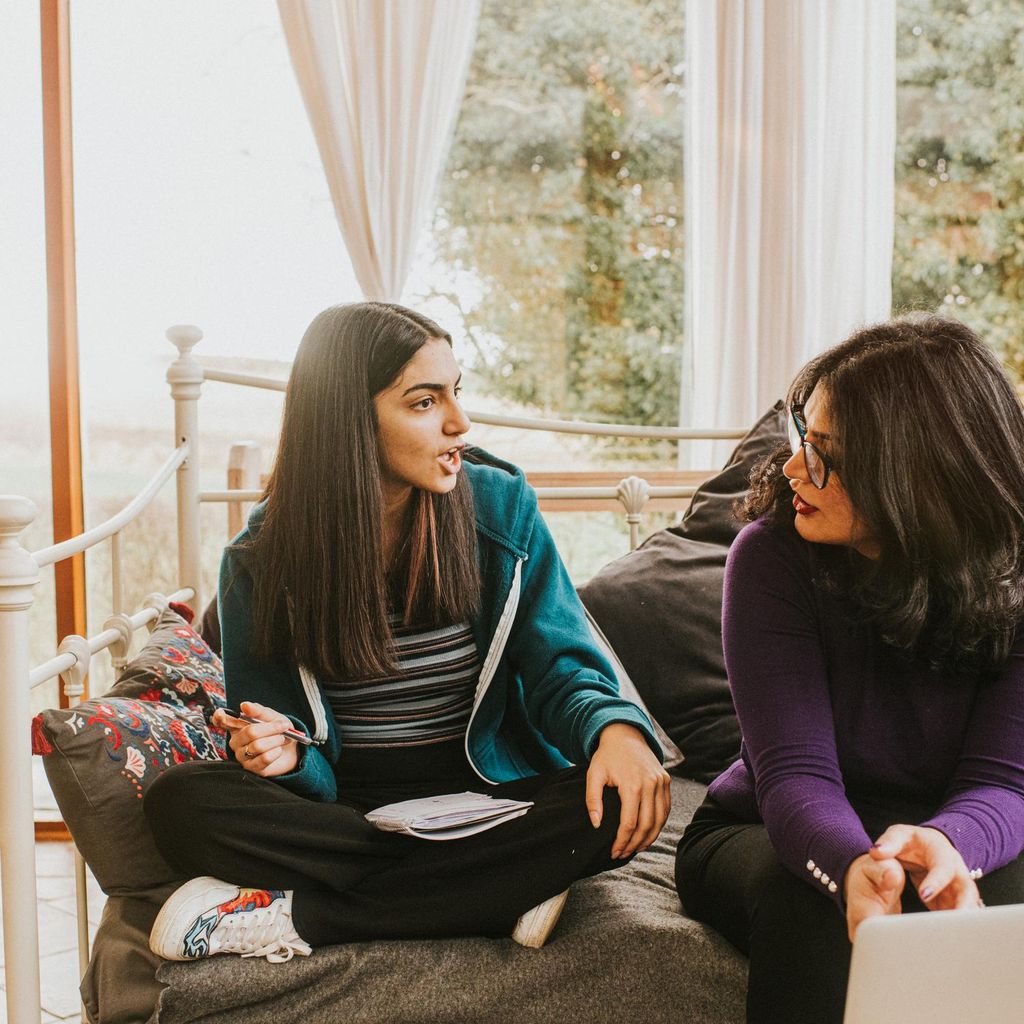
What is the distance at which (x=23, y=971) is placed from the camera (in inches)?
48.4

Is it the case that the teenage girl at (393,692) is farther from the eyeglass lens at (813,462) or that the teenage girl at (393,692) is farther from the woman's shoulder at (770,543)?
the eyeglass lens at (813,462)

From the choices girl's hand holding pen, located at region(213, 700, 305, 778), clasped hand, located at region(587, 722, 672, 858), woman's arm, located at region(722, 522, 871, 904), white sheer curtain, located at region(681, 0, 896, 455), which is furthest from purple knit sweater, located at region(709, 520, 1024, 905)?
white sheer curtain, located at region(681, 0, 896, 455)

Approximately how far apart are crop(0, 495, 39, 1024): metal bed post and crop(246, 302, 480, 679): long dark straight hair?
29cm

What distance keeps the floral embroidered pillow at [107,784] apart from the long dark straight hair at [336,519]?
19 cm

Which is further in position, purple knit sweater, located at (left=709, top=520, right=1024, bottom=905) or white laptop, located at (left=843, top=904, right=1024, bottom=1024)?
purple knit sweater, located at (left=709, top=520, right=1024, bottom=905)

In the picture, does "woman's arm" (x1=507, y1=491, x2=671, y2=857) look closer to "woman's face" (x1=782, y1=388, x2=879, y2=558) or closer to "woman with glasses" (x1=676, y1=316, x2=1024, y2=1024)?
"woman with glasses" (x1=676, y1=316, x2=1024, y2=1024)

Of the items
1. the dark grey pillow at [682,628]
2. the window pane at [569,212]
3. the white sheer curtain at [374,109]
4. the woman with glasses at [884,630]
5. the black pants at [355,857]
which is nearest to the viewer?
the woman with glasses at [884,630]

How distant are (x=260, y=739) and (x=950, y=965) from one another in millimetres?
817

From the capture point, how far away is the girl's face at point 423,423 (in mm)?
1424

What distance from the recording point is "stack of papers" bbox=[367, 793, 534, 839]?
1263 millimetres

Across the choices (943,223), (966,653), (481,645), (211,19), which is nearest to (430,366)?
(481,645)

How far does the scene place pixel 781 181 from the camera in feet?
9.19

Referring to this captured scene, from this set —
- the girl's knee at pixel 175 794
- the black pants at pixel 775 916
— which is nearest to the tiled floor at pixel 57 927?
the girl's knee at pixel 175 794

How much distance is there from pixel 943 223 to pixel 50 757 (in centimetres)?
276
